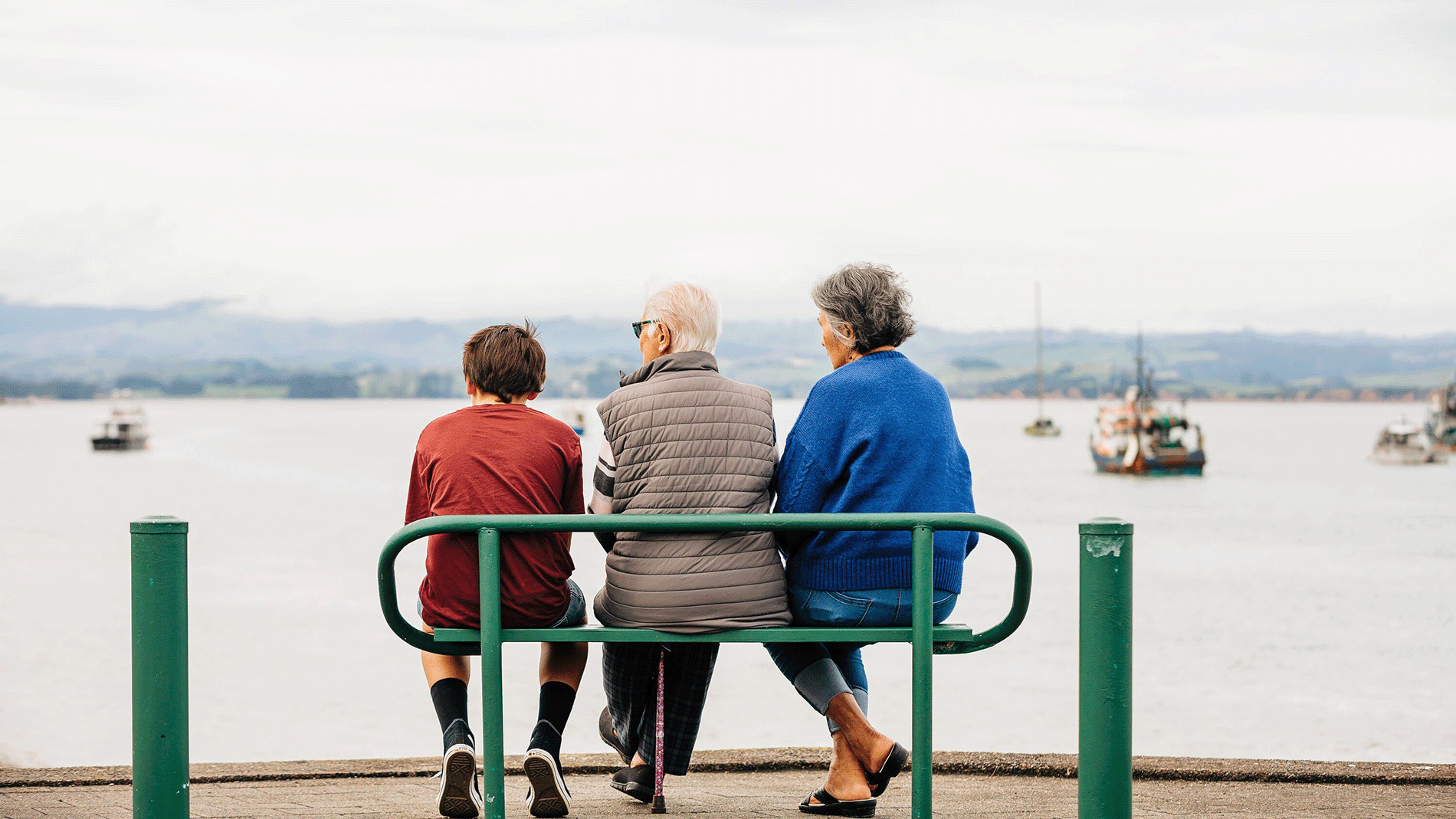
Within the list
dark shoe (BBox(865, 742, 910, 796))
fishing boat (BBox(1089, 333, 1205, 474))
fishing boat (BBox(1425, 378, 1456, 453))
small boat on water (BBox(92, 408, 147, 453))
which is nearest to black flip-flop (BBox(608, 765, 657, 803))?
dark shoe (BBox(865, 742, 910, 796))

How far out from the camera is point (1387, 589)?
1372 inches

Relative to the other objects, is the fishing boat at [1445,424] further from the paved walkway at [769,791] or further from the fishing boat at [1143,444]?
the paved walkway at [769,791]

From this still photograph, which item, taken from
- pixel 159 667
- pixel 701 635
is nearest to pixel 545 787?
pixel 701 635

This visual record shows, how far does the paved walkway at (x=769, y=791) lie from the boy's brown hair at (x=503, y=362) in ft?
4.51

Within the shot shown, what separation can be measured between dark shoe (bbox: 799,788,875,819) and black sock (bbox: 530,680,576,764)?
33.1 inches

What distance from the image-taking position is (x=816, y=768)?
5.12m

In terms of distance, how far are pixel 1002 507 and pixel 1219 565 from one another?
16.9 m

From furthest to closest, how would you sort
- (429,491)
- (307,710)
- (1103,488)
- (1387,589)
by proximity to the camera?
(1103,488), (1387,589), (307,710), (429,491)

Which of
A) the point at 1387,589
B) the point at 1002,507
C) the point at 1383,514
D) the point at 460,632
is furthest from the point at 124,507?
the point at 460,632

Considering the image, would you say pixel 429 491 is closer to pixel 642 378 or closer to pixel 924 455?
pixel 642 378

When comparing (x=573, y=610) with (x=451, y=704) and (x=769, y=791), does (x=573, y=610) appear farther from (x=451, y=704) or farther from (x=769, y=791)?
(x=769, y=791)

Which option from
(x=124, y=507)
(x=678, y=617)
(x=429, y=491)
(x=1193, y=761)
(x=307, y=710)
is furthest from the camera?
(x=124, y=507)

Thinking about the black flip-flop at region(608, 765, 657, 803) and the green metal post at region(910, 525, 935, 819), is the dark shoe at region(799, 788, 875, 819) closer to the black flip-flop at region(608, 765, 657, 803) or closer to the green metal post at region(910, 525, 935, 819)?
the black flip-flop at region(608, 765, 657, 803)

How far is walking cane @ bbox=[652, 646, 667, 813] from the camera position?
13.7 feet
